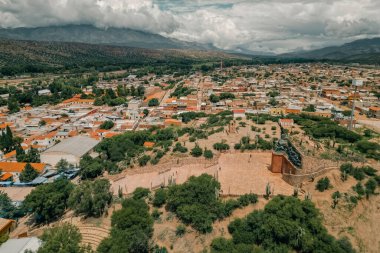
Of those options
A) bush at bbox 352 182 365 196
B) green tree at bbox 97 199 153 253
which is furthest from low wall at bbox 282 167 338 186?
green tree at bbox 97 199 153 253

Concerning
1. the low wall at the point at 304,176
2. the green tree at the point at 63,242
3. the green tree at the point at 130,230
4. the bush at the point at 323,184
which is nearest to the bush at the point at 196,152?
the low wall at the point at 304,176

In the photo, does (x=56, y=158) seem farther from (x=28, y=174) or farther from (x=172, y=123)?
(x=172, y=123)

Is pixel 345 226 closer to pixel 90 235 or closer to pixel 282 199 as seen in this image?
pixel 282 199

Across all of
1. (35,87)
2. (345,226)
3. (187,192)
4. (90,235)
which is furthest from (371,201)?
(35,87)

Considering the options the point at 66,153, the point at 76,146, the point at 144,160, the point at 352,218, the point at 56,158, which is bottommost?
the point at 56,158

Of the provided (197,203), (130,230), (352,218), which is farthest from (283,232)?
(130,230)

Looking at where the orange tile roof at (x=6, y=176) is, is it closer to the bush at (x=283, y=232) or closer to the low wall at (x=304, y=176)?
the bush at (x=283, y=232)
